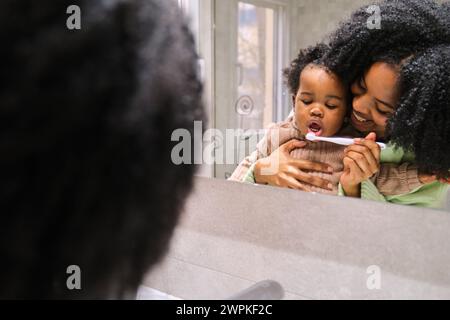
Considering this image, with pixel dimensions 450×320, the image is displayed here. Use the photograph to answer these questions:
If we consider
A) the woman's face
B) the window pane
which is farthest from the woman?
the window pane

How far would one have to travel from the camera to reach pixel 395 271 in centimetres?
79

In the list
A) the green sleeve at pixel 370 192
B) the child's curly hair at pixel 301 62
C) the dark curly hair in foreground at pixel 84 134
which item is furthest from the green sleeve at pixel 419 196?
the dark curly hair in foreground at pixel 84 134

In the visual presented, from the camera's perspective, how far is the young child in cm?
75

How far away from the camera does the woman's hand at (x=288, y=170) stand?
0.84 meters

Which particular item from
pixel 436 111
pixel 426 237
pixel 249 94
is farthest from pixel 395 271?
pixel 249 94

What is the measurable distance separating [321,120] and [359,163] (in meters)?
0.10

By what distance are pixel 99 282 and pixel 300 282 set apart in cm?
62

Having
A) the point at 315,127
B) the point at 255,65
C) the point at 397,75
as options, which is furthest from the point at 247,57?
the point at 397,75

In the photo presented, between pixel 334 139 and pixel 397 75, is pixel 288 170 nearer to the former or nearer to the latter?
pixel 334 139

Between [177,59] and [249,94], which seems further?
[249,94]

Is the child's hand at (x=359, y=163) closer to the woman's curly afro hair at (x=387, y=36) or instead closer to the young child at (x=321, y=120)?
the young child at (x=321, y=120)

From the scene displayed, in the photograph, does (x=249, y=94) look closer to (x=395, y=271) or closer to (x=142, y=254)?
(x=395, y=271)

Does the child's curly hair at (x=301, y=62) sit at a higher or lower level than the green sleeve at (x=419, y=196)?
higher

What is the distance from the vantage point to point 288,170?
0.88 metres
